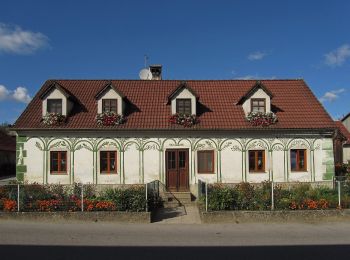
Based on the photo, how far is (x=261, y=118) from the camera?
74.1 ft

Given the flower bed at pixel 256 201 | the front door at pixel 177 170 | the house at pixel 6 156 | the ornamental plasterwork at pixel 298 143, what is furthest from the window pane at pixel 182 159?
the house at pixel 6 156

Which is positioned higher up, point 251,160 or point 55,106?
point 55,106

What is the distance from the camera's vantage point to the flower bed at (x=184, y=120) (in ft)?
73.4

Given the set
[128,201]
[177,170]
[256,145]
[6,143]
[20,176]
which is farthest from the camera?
[6,143]

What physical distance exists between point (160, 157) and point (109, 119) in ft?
11.6

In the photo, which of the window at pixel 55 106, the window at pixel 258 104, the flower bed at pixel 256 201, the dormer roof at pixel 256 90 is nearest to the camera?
the flower bed at pixel 256 201

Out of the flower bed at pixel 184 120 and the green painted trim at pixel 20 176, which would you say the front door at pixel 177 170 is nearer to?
the flower bed at pixel 184 120

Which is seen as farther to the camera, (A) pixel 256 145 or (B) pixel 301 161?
(B) pixel 301 161

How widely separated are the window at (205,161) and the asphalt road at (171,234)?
296 inches

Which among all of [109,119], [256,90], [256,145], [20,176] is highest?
[256,90]

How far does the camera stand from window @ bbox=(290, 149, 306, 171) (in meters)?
22.6

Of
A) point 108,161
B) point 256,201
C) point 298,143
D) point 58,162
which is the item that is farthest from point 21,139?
point 298,143

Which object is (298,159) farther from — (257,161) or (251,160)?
(251,160)

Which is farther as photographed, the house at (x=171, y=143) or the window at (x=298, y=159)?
the window at (x=298, y=159)
